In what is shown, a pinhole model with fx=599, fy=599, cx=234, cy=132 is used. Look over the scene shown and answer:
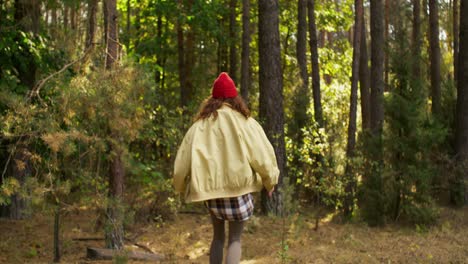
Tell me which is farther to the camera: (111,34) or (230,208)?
(111,34)

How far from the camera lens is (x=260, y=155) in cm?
559

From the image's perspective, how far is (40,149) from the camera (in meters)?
8.11

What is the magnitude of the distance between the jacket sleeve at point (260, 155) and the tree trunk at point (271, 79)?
18.5 feet

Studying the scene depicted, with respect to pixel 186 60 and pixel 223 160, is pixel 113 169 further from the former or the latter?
pixel 186 60

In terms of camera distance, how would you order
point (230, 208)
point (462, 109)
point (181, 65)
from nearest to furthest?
point (230, 208)
point (462, 109)
point (181, 65)

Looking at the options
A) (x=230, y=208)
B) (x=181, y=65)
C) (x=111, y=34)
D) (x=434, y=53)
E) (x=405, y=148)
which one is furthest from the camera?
(x=181, y=65)

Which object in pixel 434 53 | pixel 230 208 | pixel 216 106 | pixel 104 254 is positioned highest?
pixel 434 53

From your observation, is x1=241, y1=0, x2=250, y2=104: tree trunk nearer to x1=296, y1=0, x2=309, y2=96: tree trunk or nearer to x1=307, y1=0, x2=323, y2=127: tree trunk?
x1=296, y1=0, x2=309, y2=96: tree trunk

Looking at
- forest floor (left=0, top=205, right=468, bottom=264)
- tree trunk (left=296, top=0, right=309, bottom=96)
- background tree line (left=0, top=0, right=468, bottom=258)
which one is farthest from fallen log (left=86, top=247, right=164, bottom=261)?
tree trunk (left=296, top=0, right=309, bottom=96)

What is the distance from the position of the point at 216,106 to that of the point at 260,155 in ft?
2.04

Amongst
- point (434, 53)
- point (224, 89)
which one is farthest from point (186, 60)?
point (224, 89)

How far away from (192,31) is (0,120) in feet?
50.9

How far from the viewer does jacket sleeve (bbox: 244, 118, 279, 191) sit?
18.3 feet

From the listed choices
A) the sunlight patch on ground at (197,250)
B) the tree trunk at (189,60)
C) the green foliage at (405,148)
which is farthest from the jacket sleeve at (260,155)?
the tree trunk at (189,60)
